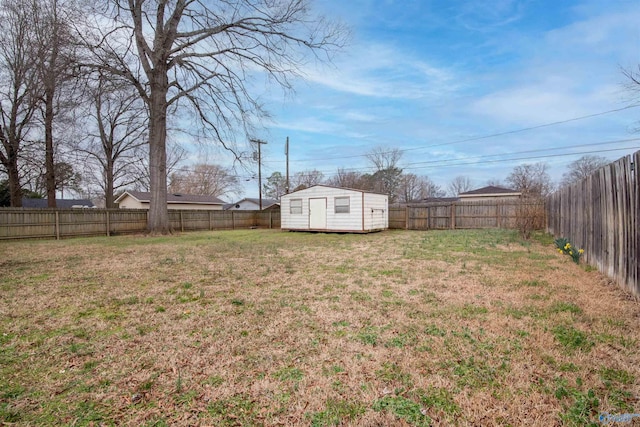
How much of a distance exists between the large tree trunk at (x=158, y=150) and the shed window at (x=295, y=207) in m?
5.87

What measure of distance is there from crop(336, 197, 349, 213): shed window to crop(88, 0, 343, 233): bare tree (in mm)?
5055

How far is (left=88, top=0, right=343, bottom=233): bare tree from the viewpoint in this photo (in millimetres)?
10477

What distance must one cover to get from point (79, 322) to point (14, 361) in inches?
32.0

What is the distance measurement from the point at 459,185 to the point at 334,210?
3376cm

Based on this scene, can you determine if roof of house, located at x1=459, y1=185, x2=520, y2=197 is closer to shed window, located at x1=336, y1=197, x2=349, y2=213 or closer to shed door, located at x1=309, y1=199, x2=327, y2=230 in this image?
shed window, located at x1=336, y1=197, x2=349, y2=213

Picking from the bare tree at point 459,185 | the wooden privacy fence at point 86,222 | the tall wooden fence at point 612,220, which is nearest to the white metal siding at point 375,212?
the tall wooden fence at point 612,220

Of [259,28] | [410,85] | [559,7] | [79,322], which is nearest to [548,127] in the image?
[410,85]

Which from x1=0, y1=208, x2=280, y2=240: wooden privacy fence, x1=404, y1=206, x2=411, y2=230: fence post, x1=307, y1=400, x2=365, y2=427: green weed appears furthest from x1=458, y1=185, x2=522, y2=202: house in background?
x1=307, y1=400, x2=365, y2=427: green weed

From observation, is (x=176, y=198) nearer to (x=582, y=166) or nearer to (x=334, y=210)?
(x=334, y=210)

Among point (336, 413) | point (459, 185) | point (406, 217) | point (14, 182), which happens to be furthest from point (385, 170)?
point (336, 413)

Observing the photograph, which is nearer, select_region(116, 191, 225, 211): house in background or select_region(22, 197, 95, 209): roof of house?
select_region(116, 191, 225, 211): house in background

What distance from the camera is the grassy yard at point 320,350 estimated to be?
1649 millimetres

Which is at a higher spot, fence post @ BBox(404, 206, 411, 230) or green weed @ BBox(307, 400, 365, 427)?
fence post @ BBox(404, 206, 411, 230)

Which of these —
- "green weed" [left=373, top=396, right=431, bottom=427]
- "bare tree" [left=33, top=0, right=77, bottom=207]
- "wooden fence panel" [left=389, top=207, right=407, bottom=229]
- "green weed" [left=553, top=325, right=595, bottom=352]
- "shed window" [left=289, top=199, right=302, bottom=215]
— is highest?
"bare tree" [left=33, top=0, right=77, bottom=207]
